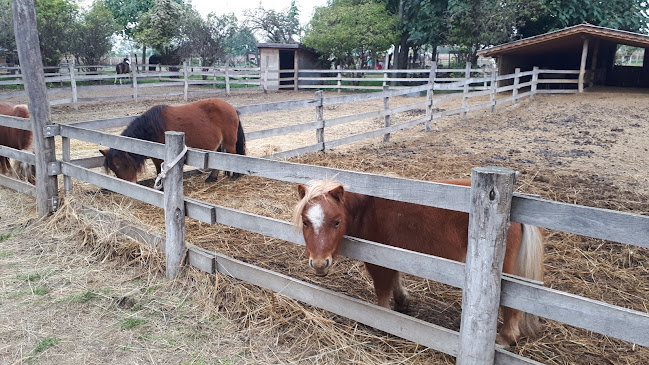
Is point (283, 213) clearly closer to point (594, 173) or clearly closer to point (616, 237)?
point (616, 237)

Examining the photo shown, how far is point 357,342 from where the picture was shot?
2.70m

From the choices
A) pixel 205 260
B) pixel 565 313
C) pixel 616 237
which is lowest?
pixel 205 260

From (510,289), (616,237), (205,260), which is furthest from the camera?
(205,260)

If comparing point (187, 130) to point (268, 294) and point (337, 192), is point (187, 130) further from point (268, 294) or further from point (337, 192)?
point (337, 192)

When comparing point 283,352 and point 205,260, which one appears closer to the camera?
point 283,352

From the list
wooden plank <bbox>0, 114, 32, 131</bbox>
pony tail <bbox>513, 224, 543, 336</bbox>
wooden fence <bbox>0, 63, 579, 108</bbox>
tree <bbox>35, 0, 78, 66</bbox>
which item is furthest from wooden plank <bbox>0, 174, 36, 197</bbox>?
tree <bbox>35, 0, 78, 66</bbox>

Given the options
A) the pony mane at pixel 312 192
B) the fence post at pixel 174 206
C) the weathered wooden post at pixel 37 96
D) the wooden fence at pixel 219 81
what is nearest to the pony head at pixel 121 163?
the weathered wooden post at pixel 37 96

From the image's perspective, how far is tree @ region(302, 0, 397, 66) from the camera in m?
25.5

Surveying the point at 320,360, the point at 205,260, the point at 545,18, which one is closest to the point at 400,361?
the point at 320,360

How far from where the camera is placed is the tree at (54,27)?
24.6 meters

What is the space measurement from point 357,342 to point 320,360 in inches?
9.9

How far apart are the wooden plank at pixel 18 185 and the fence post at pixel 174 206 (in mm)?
2844

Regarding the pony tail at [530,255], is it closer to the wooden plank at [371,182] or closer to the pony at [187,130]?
the wooden plank at [371,182]

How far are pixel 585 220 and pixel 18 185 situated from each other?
610cm
